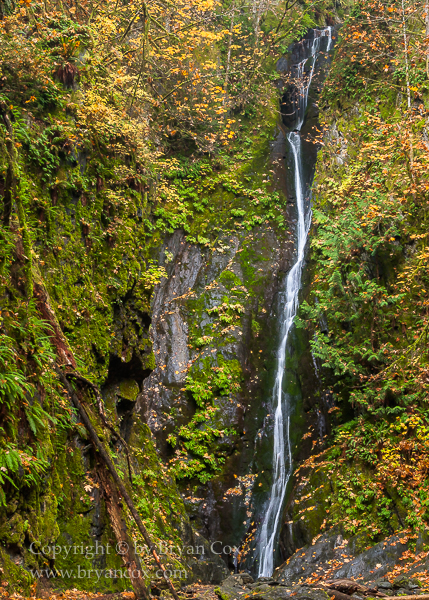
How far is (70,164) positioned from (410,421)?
769 centimetres

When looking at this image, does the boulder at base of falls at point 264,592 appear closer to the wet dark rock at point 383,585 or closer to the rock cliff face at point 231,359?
the wet dark rock at point 383,585

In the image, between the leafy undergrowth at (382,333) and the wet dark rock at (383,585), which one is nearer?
the wet dark rock at (383,585)

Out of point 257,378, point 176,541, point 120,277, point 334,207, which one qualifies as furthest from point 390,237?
point 176,541

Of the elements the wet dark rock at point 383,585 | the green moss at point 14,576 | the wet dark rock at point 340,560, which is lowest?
the wet dark rock at point 340,560

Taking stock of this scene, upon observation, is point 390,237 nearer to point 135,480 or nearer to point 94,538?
point 135,480

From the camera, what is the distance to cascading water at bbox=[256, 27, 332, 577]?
955cm

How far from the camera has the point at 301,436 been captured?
1076 cm

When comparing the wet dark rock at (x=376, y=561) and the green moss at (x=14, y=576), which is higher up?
the green moss at (x=14, y=576)

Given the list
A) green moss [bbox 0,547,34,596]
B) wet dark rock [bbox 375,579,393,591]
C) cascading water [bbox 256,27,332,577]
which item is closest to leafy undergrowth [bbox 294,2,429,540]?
cascading water [bbox 256,27,332,577]

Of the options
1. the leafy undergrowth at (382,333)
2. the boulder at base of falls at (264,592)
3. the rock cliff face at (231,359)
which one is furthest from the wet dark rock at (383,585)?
the rock cliff face at (231,359)

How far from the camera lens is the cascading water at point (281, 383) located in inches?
376

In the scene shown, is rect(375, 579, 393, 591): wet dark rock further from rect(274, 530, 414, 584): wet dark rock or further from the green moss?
the green moss

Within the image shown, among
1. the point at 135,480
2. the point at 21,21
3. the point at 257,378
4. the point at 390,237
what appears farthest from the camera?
the point at 257,378

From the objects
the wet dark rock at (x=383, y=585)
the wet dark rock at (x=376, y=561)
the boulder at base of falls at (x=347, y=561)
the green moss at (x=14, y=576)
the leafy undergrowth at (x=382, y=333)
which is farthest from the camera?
the leafy undergrowth at (x=382, y=333)
